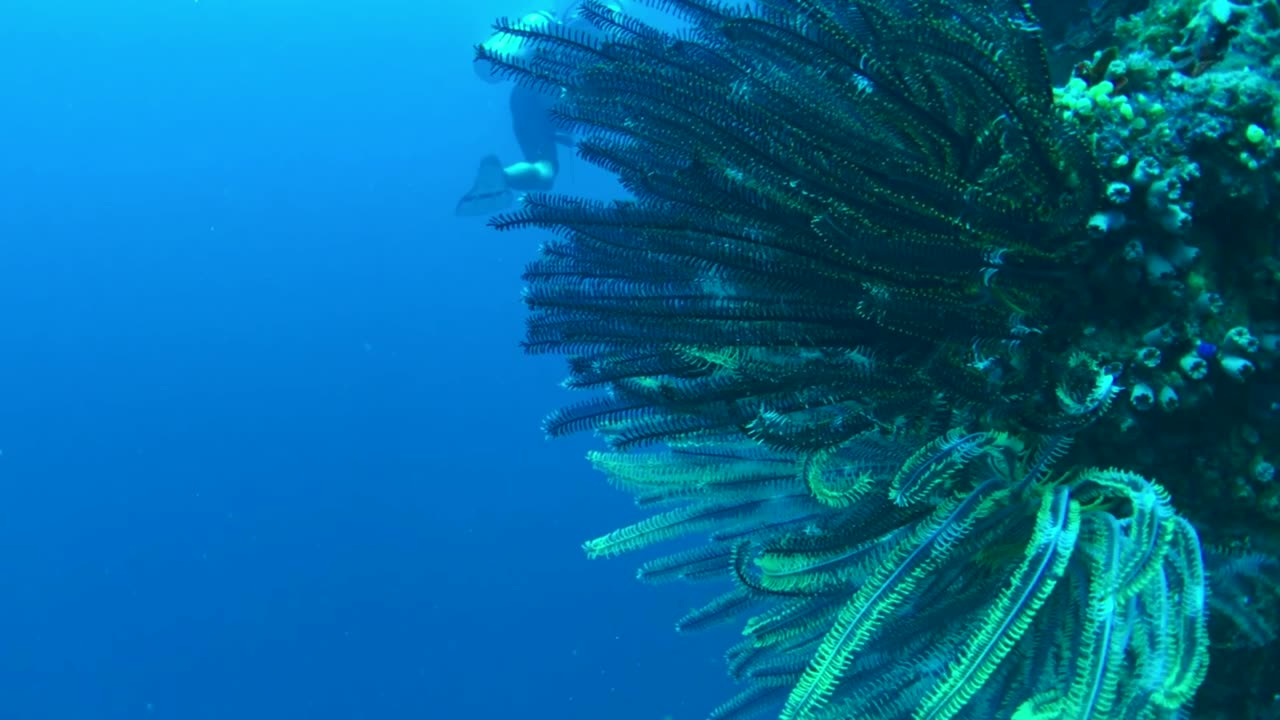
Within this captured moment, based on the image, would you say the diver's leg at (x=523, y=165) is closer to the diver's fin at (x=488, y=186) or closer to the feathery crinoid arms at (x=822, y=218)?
the diver's fin at (x=488, y=186)

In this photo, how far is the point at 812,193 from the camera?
2.02m

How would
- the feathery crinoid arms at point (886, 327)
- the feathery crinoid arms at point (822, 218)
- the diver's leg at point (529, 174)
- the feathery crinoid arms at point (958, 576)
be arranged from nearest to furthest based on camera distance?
the feathery crinoid arms at point (958, 576) < the feathery crinoid arms at point (886, 327) < the feathery crinoid arms at point (822, 218) < the diver's leg at point (529, 174)

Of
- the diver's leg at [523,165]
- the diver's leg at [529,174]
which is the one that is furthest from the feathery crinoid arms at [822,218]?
the diver's leg at [529,174]

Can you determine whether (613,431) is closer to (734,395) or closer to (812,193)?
(734,395)

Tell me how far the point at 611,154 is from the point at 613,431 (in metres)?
0.82

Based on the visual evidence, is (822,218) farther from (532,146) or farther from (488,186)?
(532,146)

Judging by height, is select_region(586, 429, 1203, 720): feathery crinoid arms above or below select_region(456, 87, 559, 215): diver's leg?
below

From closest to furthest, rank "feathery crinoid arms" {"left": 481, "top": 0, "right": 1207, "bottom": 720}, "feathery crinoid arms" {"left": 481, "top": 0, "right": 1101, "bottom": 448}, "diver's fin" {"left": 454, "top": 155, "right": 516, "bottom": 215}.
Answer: "feathery crinoid arms" {"left": 481, "top": 0, "right": 1207, "bottom": 720}, "feathery crinoid arms" {"left": 481, "top": 0, "right": 1101, "bottom": 448}, "diver's fin" {"left": 454, "top": 155, "right": 516, "bottom": 215}

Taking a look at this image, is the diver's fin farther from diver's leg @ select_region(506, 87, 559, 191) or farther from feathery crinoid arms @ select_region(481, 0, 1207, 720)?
feathery crinoid arms @ select_region(481, 0, 1207, 720)

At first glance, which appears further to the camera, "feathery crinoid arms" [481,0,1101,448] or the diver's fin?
the diver's fin

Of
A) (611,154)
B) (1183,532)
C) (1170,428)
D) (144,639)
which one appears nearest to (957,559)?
(1183,532)

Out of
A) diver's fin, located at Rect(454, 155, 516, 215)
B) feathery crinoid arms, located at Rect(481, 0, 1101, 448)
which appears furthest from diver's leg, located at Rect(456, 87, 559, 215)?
feathery crinoid arms, located at Rect(481, 0, 1101, 448)

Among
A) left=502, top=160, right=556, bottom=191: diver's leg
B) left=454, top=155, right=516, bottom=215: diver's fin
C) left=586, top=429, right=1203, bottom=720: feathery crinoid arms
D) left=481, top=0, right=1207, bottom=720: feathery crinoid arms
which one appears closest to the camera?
left=586, top=429, right=1203, bottom=720: feathery crinoid arms

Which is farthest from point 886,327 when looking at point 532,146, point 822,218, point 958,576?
point 532,146
